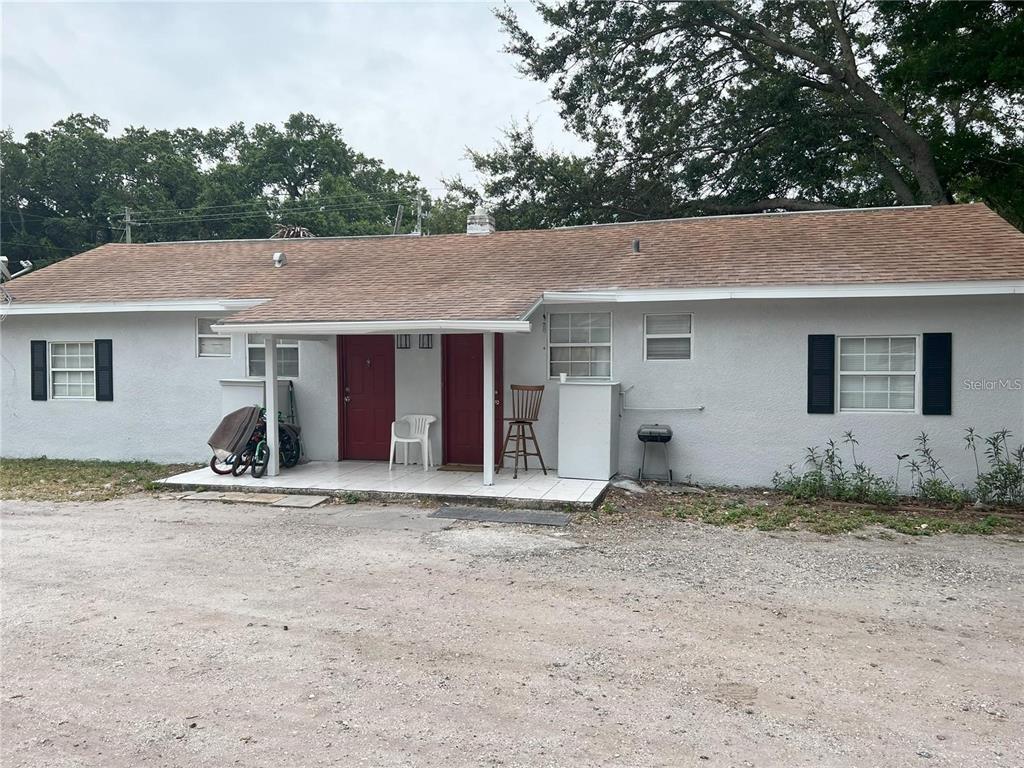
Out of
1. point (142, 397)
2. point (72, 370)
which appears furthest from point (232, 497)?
point (72, 370)

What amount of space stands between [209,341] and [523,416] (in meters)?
5.34

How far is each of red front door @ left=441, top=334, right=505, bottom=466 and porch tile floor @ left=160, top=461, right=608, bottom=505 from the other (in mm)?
556

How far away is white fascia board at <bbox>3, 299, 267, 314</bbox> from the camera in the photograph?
11242 millimetres

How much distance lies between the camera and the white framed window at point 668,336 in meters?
9.98

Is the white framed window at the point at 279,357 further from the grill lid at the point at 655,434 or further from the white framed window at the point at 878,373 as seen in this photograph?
the white framed window at the point at 878,373

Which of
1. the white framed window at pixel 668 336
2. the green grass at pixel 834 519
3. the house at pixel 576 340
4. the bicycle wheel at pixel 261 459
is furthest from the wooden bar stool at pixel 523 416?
the bicycle wheel at pixel 261 459

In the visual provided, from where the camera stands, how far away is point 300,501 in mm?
8961

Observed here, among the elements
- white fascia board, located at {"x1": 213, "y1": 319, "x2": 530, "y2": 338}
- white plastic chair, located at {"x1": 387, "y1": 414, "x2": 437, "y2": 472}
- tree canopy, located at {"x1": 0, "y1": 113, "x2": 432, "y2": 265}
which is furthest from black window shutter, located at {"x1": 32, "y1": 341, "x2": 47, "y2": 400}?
tree canopy, located at {"x1": 0, "y1": 113, "x2": 432, "y2": 265}

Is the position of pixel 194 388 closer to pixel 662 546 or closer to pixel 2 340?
pixel 2 340

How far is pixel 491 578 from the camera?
19.3 ft

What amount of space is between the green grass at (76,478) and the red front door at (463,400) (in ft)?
13.3

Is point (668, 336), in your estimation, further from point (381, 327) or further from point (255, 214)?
point (255, 214)

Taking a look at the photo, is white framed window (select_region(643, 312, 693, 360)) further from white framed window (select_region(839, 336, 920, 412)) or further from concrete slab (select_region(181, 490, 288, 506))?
concrete slab (select_region(181, 490, 288, 506))

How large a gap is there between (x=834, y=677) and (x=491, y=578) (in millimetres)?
2679
